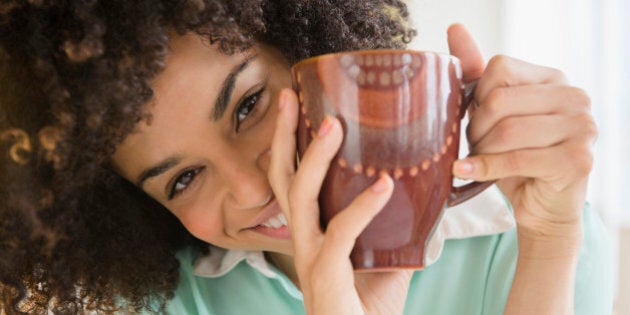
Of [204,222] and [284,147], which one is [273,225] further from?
[284,147]

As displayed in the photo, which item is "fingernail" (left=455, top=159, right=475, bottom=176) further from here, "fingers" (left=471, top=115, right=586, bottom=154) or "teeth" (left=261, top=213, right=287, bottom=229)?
"teeth" (left=261, top=213, right=287, bottom=229)

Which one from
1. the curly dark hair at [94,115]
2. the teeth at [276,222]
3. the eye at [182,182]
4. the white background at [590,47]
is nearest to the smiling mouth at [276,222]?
the teeth at [276,222]

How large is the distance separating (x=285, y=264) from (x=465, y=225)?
1.08ft

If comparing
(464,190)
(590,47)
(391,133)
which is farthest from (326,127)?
(590,47)

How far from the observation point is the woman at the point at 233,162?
638 mm

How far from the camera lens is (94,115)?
713 millimetres

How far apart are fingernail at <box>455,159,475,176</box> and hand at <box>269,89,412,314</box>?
3.1 inches

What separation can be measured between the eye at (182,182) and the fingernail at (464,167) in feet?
1.34

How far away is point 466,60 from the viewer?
29.4 inches

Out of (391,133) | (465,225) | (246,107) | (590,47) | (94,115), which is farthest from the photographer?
(590,47)

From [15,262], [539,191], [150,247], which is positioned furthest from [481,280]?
[15,262]

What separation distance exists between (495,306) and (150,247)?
614 mm

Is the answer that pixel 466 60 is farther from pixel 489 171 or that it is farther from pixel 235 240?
pixel 235 240

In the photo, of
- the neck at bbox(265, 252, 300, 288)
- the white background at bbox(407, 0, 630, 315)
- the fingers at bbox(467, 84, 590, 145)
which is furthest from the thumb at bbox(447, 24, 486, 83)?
the white background at bbox(407, 0, 630, 315)
